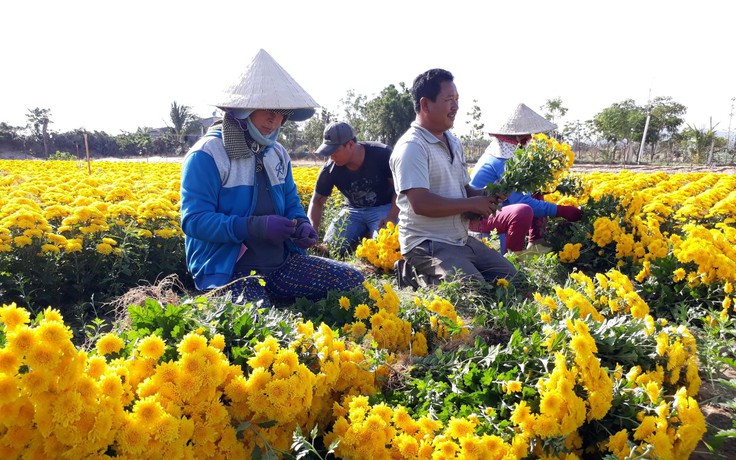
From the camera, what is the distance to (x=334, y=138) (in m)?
5.21

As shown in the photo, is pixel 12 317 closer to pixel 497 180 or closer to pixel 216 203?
pixel 216 203

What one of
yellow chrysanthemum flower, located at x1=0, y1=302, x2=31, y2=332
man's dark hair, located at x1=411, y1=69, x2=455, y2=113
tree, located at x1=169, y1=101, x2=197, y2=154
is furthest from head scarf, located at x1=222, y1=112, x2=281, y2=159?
tree, located at x1=169, y1=101, x2=197, y2=154

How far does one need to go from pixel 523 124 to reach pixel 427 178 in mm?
1805

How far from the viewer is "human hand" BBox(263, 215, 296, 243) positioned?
316 centimetres

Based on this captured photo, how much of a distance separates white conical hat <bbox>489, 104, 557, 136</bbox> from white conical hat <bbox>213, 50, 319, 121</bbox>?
2408 millimetres

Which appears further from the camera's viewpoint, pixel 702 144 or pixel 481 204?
pixel 702 144

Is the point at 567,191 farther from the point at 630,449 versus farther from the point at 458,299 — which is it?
the point at 630,449

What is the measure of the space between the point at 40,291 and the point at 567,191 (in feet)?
16.0

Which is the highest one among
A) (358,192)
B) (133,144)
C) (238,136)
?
(238,136)

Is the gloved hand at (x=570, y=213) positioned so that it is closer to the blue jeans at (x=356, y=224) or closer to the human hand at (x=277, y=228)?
the blue jeans at (x=356, y=224)

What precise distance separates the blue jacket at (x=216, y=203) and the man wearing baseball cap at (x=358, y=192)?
6.61 ft

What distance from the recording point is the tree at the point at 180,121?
45.3 m

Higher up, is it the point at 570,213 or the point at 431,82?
the point at 431,82

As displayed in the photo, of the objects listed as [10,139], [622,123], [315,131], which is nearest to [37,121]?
[10,139]
